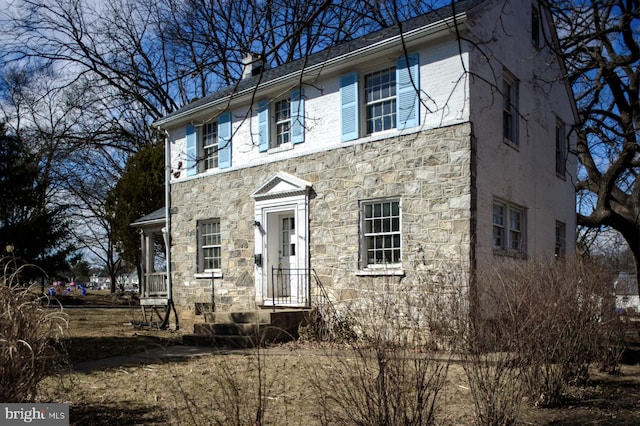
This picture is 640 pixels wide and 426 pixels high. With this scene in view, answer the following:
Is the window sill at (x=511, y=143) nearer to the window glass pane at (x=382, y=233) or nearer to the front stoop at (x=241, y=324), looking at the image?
the window glass pane at (x=382, y=233)

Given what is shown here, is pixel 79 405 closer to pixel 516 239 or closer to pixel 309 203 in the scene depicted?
pixel 309 203

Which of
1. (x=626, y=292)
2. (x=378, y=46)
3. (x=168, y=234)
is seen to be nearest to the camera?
(x=626, y=292)

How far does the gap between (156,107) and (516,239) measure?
20.4 meters

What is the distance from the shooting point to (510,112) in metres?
11.7

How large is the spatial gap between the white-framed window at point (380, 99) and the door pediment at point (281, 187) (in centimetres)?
198

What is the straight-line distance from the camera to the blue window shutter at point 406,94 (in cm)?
1029

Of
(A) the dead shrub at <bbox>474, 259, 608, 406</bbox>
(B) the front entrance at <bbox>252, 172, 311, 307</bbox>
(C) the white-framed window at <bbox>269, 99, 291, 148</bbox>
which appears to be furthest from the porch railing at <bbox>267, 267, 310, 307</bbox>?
(A) the dead shrub at <bbox>474, 259, 608, 406</bbox>

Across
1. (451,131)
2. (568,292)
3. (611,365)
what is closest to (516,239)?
(451,131)

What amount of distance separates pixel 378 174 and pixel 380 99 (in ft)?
5.38

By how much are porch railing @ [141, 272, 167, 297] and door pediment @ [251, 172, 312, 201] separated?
14.6 feet

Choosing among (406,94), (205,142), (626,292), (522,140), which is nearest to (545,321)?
(626,292)

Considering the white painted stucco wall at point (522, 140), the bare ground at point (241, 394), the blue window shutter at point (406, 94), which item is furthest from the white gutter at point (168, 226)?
the white painted stucco wall at point (522, 140)

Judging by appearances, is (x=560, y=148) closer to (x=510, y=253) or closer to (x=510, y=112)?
(x=510, y=112)

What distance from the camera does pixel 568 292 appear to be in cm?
572
